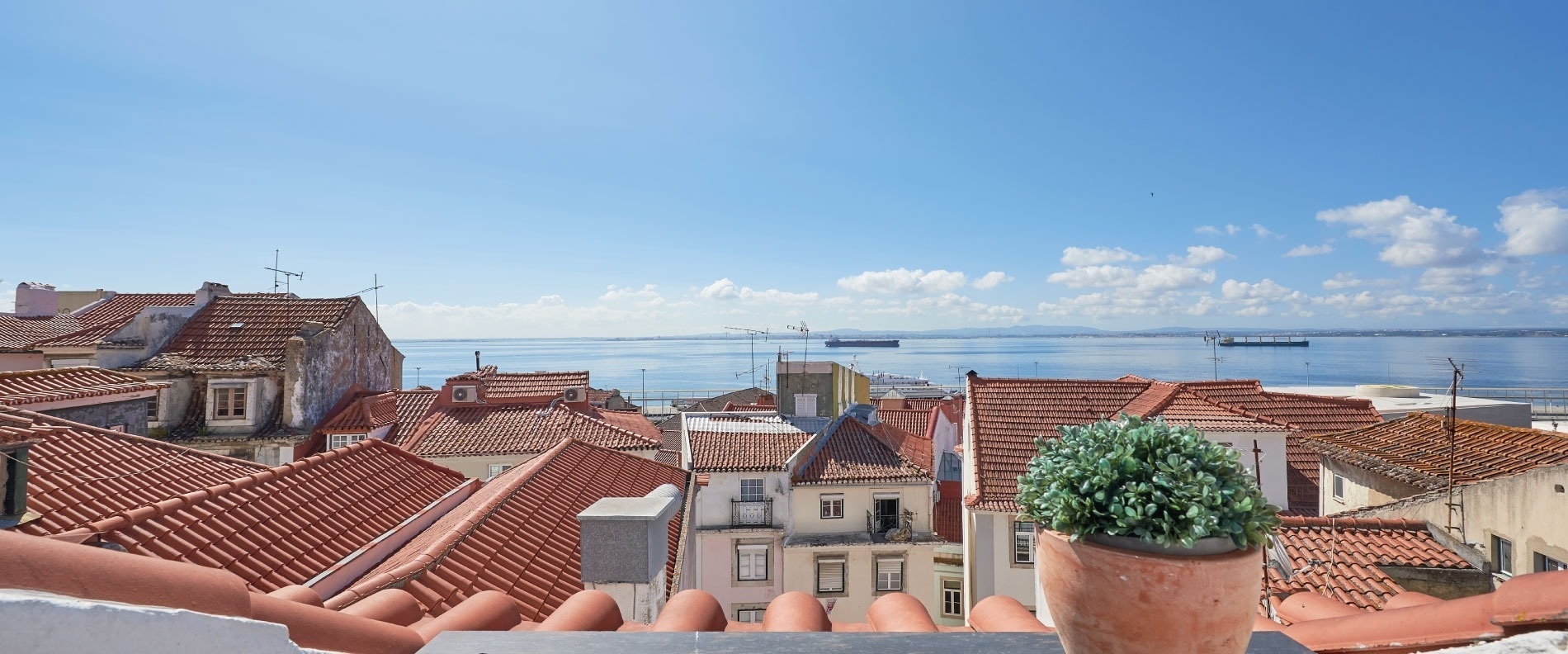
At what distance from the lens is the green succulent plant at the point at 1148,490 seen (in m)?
2.26

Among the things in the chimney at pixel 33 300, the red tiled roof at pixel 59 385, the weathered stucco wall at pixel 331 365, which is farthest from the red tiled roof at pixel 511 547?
the chimney at pixel 33 300

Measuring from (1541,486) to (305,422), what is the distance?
26744mm

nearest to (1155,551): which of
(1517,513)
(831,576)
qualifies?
(1517,513)

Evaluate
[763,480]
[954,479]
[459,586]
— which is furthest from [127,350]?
[954,479]

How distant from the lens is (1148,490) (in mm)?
2303

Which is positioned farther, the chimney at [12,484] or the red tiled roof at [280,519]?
the red tiled roof at [280,519]

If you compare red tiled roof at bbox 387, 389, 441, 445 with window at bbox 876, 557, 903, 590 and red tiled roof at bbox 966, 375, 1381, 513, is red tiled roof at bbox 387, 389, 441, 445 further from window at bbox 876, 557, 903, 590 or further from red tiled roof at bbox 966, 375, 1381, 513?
red tiled roof at bbox 966, 375, 1381, 513

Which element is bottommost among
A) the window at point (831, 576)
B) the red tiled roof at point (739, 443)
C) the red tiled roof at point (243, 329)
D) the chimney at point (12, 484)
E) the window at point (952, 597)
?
the window at point (952, 597)

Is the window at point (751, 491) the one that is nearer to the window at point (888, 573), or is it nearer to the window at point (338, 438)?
the window at point (888, 573)

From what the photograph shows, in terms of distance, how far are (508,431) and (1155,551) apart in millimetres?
21944

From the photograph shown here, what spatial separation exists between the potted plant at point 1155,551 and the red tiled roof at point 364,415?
76.8 ft

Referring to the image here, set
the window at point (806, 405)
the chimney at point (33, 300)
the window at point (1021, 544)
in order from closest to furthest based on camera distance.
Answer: the window at point (1021, 544) → the window at point (806, 405) → the chimney at point (33, 300)

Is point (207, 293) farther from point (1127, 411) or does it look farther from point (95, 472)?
point (1127, 411)

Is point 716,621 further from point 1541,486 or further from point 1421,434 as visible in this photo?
point 1421,434
